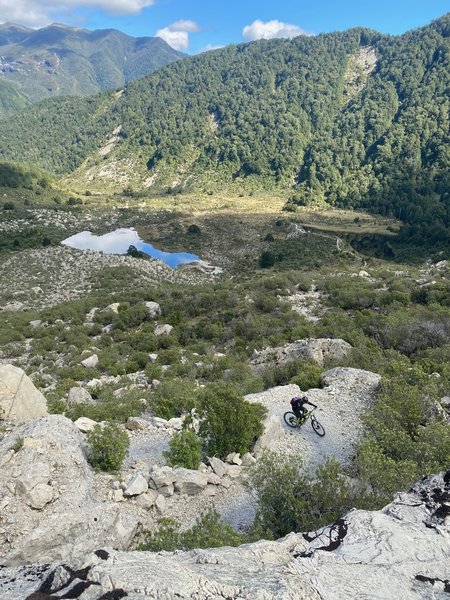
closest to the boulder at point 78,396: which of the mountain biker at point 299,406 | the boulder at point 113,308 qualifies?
the mountain biker at point 299,406

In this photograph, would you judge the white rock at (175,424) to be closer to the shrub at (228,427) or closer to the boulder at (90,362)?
the shrub at (228,427)

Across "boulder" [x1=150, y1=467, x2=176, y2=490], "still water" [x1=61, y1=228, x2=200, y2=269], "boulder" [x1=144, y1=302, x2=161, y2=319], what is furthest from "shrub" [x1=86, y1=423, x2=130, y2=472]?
"still water" [x1=61, y1=228, x2=200, y2=269]

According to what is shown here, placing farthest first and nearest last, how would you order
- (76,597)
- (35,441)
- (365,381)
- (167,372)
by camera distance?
(167,372) → (365,381) → (35,441) → (76,597)

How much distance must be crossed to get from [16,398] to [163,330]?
44.0 ft

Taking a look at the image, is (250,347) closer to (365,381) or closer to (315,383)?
(315,383)

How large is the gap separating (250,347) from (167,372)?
4690 mm

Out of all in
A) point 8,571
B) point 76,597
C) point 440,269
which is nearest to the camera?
point 76,597

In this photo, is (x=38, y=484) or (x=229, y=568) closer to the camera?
(x=229, y=568)

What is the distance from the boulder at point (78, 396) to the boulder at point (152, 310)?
11150 mm

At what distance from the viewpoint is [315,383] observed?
50.9 feet

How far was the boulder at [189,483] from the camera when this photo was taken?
8742 millimetres

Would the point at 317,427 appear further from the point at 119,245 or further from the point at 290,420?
the point at 119,245

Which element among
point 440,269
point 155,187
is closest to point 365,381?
point 440,269

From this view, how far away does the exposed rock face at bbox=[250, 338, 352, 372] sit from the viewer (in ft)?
58.7
